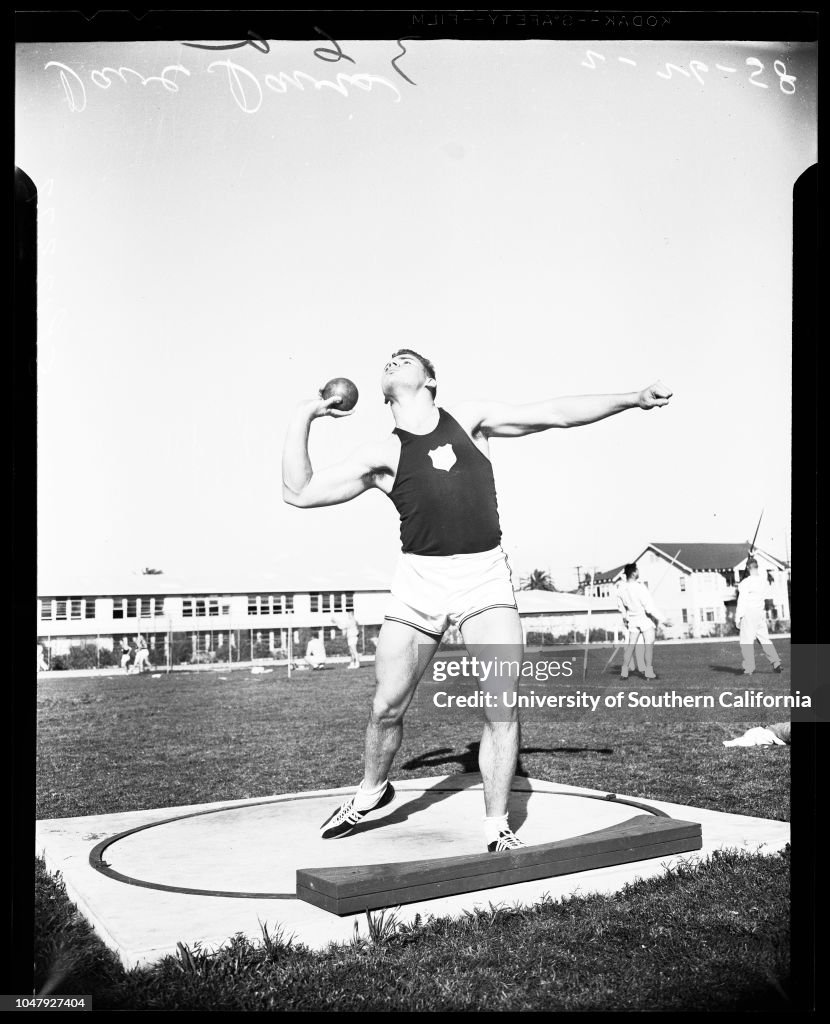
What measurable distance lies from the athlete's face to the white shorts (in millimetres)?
759

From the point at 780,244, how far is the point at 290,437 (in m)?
2.26

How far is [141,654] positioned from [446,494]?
2.99 m

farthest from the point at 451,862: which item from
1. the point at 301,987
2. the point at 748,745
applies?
the point at 748,745

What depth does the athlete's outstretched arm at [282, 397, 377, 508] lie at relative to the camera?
174 inches

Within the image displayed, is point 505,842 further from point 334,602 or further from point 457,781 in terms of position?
point 457,781

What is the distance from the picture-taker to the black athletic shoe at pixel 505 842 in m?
4.47

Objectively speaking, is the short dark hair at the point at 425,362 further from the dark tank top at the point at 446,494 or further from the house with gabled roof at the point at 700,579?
the house with gabled roof at the point at 700,579

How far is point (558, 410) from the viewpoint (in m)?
4.50

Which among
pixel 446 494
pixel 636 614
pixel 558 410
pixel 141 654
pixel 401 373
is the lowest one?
pixel 141 654

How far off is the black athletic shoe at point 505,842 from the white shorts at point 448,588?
3.03 ft

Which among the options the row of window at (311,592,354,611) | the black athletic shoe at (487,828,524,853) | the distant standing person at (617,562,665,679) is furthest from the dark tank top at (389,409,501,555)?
the black athletic shoe at (487,828,524,853)

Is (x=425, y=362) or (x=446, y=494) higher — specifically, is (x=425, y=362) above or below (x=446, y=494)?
above

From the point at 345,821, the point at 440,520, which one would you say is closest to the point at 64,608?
the point at 345,821

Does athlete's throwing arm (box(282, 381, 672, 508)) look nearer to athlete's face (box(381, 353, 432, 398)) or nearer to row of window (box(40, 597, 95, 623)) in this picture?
athlete's face (box(381, 353, 432, 398))
